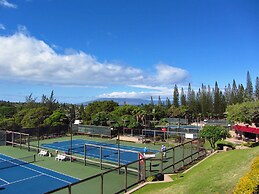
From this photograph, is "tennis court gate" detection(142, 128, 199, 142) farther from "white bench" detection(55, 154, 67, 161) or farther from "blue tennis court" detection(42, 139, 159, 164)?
"white bench" detection(55, 154, 67, 161)

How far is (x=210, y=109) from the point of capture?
89625mm

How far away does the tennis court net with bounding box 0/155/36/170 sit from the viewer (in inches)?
999

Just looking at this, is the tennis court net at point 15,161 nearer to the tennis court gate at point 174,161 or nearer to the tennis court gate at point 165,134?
the tennis court gate at point 174,161

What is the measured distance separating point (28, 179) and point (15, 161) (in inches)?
289

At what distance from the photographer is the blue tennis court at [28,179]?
18500mm

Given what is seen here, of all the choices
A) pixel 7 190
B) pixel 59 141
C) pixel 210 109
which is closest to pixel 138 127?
pixel 59 141

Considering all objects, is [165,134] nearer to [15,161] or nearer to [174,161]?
[174,161]

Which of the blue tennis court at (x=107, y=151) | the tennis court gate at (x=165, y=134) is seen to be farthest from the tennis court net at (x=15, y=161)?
the tennis court gate at (x=165, y=134)

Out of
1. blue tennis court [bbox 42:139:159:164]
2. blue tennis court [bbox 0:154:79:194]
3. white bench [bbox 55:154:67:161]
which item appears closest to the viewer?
blue tennis court [bbox 0:154:79:194]

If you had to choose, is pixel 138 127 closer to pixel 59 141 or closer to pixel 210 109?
pixel 59 141

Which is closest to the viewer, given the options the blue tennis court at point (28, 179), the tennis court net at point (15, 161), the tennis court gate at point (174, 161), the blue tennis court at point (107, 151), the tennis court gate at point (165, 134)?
the blue tennis court at point (28, 179)

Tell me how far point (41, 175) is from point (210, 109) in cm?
7660

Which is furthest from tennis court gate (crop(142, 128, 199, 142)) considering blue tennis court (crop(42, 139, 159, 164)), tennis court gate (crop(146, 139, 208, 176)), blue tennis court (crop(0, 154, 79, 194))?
blue tennis court (crop(0, 154, 79, 194))

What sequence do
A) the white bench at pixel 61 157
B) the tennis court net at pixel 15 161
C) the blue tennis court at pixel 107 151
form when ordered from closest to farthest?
the tennis court net at pixel 15 161
the white bench at pixel 61 157
the blue tennis court at pixel 107 151
